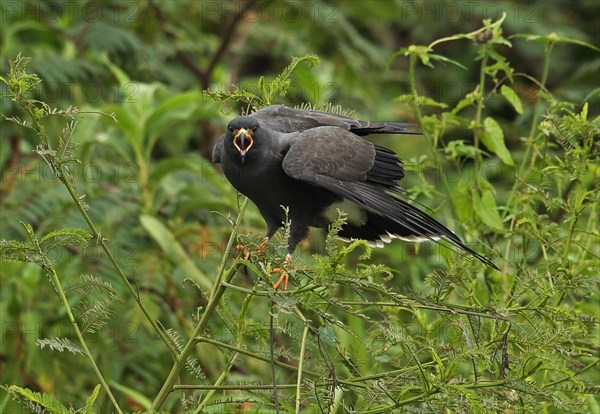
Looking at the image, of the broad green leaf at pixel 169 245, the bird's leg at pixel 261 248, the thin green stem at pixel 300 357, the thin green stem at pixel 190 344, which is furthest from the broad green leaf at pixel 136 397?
the bird's leg at pixel 261 248

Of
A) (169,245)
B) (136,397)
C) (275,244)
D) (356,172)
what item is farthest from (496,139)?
(136,397)

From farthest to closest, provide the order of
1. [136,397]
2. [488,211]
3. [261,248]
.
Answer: [136,397] → [488,211] → [261,248]

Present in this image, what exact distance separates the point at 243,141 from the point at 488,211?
1.03 m

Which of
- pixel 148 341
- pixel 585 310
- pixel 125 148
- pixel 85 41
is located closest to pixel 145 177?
pixel 125 148

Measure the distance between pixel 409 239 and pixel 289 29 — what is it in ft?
16.2

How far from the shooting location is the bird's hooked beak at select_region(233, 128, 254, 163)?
151 inches

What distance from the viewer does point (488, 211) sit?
3.82 metres

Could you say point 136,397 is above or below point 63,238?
below

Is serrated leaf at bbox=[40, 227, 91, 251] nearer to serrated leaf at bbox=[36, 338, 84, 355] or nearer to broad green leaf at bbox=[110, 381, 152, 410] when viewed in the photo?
serrated leaf at bbox=[36, 338, 84, 355]

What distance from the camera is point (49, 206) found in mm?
5844

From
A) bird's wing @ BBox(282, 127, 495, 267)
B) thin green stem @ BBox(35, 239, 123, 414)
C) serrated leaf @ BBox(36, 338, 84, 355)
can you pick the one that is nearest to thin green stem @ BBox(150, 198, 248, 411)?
thin green stem @ BBox(35, 239, 123, 414)

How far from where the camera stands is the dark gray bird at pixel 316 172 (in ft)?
12.2

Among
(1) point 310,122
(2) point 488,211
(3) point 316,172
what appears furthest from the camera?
(1) point 310,122

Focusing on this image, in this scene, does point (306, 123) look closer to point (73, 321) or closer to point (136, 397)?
point (73, 321)
